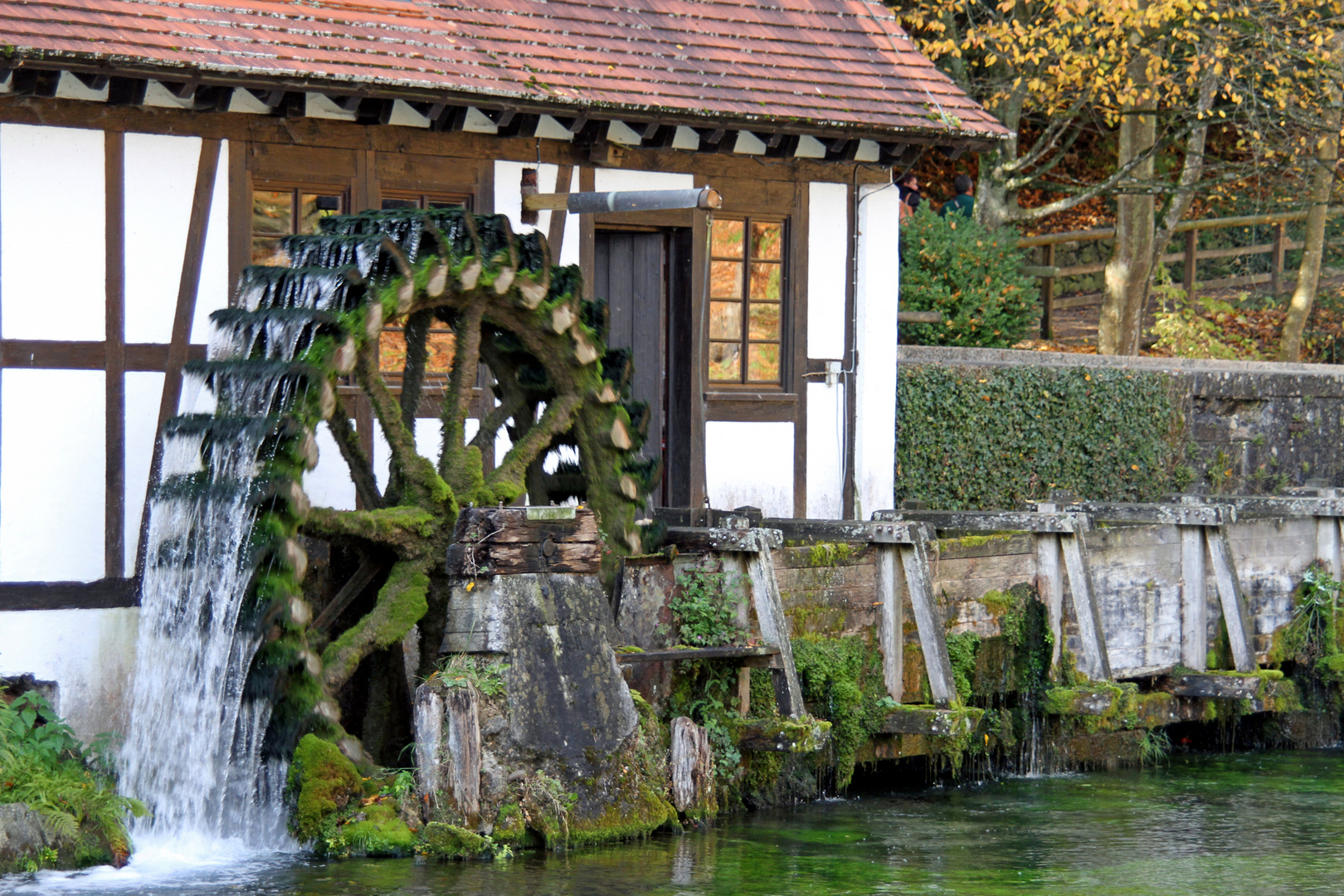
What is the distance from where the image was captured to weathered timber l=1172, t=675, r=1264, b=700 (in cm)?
1152

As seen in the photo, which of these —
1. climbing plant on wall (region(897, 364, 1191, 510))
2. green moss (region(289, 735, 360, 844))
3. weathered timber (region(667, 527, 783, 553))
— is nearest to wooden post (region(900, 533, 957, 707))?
weathered timber (region(667, 527, 783, 553))

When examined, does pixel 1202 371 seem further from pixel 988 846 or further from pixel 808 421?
pixel 988 846

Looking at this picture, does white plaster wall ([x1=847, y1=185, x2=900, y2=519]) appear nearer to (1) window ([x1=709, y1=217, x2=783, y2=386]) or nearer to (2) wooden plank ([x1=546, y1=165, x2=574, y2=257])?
(1) window ([x1=709, y1=217, x2=783, y2=386])

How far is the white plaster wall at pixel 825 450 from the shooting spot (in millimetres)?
12180

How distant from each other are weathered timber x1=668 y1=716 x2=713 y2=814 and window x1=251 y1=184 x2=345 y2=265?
137 inches

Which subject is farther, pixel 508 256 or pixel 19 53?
pixel 508 256

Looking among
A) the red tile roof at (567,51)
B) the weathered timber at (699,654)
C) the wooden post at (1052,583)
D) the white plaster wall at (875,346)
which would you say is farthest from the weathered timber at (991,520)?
the red tile roof at (567,51)

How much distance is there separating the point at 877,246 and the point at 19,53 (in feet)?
19.1

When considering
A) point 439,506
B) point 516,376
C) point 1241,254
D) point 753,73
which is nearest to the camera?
point 439,506

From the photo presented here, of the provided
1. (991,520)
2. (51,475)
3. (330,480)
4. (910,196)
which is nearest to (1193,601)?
(991,520)

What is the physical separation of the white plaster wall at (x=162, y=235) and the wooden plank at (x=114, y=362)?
0.15ft

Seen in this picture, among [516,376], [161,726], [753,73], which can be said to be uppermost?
[753,73]

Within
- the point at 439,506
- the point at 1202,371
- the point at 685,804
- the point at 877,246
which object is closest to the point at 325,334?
the point at 439,506

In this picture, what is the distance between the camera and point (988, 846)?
8711mm
